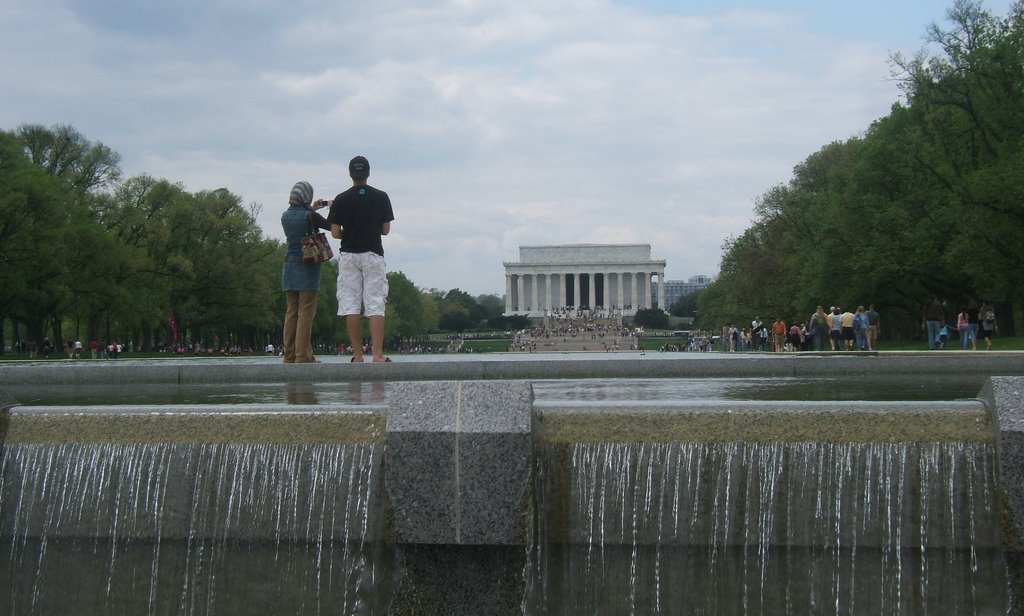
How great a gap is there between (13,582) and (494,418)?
293cm

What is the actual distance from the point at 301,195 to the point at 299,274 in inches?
37.5

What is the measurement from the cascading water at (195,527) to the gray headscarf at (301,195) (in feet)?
22.6

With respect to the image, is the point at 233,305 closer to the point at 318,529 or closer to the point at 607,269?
the point at 318,529

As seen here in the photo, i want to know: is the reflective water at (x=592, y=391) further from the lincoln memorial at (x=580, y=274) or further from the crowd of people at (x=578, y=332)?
the lincoln memorial at (x=580, y=274)

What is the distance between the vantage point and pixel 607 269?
169125mm

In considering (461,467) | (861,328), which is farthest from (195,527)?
(861,328)

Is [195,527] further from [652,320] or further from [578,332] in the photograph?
[652,320]

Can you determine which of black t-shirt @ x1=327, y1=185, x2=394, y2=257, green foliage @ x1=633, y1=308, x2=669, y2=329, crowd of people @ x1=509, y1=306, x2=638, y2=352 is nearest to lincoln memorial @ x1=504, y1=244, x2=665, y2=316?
crowd of people @ x1=509, y1=306, x2=638, y2=352

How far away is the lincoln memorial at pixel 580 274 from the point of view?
16912 centimetres

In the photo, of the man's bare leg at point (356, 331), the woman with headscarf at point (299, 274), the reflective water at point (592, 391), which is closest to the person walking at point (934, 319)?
the reflective water at point (592, 391)

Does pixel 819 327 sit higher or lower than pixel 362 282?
lower

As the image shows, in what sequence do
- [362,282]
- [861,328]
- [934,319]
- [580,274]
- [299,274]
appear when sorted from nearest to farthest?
[362,282] → [299,274] → [861,328] → [934,319] → [580,274]

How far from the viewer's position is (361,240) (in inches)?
440

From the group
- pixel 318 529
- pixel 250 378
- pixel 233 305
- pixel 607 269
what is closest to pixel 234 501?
pixel 318 529
